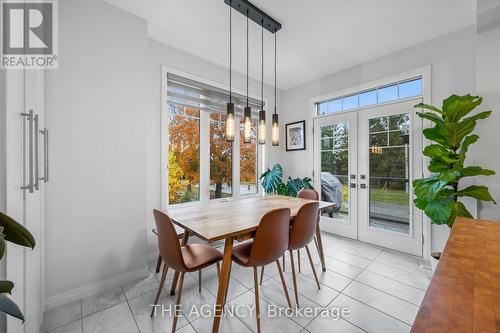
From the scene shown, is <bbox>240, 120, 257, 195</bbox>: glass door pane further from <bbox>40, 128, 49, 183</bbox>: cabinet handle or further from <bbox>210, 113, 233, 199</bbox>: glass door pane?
<bbox>40, 128, 49, 183</bbox>: cabinet handle

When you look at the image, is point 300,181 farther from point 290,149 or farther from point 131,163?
point 131,163

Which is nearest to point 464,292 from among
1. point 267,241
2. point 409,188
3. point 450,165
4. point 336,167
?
point 267,241

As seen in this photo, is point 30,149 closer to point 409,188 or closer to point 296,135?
point 296,135

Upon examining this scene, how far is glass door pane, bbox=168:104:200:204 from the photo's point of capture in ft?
9.66

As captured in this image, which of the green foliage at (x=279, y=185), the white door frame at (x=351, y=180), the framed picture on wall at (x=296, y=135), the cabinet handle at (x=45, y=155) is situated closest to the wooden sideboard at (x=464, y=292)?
the cabinet handle at (x=45, y=155)

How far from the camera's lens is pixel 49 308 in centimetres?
179

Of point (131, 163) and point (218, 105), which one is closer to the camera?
point (131, 163)

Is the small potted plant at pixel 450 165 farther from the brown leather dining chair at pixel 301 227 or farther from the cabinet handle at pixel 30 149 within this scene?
the cabinet handle at pixel 30 149

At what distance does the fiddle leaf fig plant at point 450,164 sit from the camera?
199 cm

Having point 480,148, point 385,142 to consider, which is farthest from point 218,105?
point 480,148

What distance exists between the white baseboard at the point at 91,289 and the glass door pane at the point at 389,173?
128 inches

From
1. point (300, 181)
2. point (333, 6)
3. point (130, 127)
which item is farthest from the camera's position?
point (300, 181)

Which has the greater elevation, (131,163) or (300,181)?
(131,163)

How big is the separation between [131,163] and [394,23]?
11.0 ft
